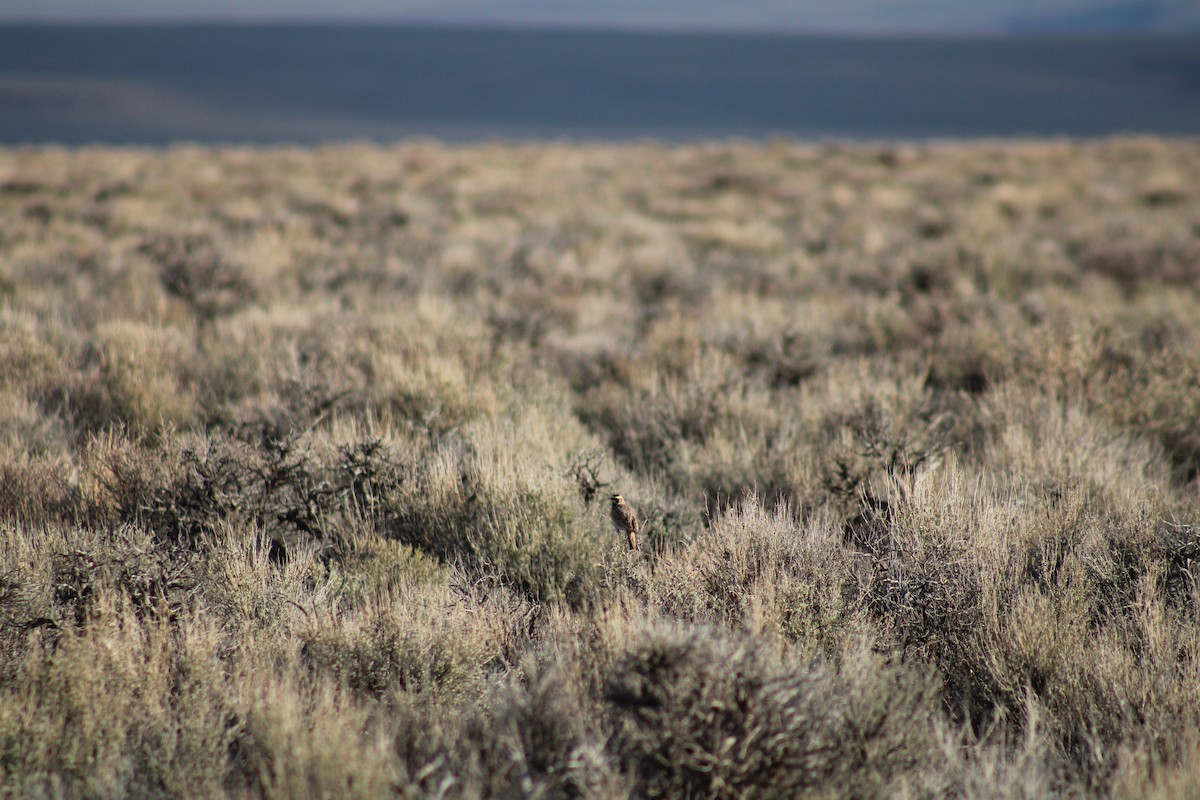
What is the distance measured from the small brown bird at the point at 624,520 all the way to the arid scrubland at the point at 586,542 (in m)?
0.08

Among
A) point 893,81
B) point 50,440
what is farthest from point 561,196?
point 893,81

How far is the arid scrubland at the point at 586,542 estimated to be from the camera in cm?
196

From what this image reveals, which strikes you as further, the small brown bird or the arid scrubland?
the small brown bird

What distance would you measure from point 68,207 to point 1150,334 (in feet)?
44.9

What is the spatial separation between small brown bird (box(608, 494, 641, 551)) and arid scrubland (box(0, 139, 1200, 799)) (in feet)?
0.26

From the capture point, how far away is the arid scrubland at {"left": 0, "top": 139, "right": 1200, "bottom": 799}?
196cm

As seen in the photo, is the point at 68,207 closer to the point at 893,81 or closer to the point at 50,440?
Result: the point at 50,440

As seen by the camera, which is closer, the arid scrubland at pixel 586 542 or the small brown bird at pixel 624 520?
the arid scrubland at pixel 586 542

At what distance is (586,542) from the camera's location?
305 centimetres

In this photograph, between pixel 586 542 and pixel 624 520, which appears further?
pixel 624 520

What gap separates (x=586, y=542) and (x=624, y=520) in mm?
207

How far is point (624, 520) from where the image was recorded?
10.4 ft

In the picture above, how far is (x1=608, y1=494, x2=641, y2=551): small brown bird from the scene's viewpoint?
310cm

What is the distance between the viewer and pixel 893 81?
94062mm
